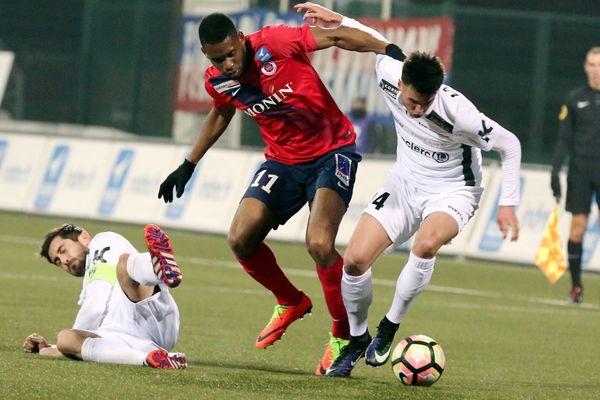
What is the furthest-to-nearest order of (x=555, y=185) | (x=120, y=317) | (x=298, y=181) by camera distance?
1. (x=555, y=185)
2. (x=298, y=181)
3. (x=120, y=317)

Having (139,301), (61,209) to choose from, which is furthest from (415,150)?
(61,209)

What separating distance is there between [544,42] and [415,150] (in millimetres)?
16824

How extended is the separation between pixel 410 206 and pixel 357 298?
74 cm

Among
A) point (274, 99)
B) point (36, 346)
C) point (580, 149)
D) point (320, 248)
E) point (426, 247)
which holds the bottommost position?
point (580, 149)

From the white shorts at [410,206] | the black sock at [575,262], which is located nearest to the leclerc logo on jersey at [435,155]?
the white shorts at [410,206]

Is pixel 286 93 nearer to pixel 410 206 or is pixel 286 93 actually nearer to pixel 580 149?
pixel 410 206

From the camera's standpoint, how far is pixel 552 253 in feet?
54.1

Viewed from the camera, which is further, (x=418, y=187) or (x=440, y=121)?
(x=418, y=187)

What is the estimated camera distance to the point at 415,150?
32.6 ft

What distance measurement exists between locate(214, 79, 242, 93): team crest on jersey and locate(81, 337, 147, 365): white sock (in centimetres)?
177

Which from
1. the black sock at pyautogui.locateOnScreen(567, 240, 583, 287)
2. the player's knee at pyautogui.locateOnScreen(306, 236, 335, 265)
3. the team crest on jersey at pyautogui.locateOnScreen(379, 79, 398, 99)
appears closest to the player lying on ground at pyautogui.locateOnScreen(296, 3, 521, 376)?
the team crest on jersey at pyautogui.locateOnScreen(379, 79, 398, 99)

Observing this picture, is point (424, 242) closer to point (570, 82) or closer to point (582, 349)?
point (582, 349)

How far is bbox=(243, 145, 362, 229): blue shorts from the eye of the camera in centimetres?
991

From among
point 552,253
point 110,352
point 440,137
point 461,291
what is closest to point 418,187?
point 440,137
